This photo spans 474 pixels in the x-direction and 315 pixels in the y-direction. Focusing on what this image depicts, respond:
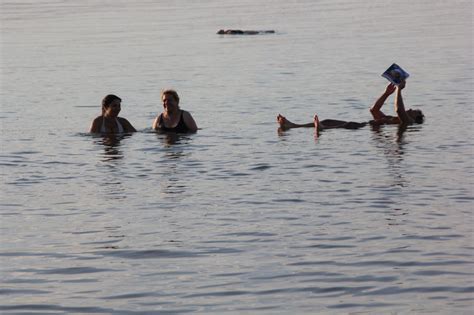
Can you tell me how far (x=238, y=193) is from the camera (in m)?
15.7

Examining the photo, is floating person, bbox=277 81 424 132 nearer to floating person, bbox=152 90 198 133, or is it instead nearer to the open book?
the open book

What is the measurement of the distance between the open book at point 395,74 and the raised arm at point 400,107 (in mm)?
116

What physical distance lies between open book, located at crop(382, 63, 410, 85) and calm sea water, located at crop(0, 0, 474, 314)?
3.23 ft

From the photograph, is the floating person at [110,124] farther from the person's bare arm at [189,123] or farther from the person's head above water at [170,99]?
the person's bare arm at [189,123]

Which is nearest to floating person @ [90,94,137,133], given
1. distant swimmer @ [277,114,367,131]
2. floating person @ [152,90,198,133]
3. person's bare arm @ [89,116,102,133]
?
person's bare arm @ [89,116,102,133]

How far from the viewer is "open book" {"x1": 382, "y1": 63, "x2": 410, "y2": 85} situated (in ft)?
71.4

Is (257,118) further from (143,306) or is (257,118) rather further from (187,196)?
(143,306)

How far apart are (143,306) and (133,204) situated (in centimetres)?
510

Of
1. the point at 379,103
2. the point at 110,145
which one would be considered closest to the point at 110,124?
the point at 110,145

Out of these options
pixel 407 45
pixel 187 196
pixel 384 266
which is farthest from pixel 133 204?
pixel 407 45

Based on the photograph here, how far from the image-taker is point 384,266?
1130 cm

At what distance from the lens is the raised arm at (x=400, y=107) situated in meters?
22.0

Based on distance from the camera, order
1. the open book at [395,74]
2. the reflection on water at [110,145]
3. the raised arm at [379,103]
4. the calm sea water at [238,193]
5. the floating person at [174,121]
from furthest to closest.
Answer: the raised arm at [379,103], the floating person at [174,121], the open book at [395,74], the reflection on water at [110,145], the calm sea water at [238,193]

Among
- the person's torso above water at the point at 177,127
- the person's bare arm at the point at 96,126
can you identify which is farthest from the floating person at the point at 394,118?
the person's bare arm at the point at 96,126
